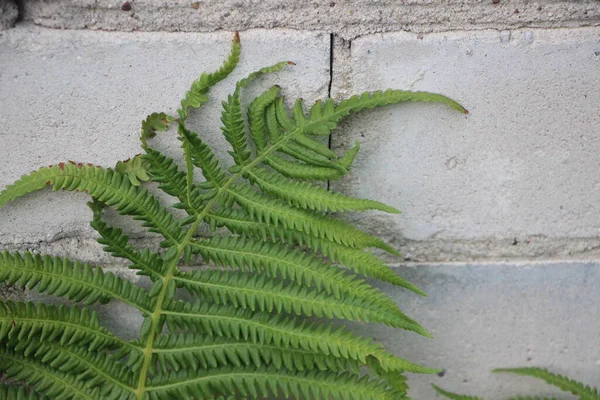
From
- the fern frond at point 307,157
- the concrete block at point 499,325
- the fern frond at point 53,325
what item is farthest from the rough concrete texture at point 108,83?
the concrete block at point 499,325

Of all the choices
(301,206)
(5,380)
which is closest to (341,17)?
(301,206)

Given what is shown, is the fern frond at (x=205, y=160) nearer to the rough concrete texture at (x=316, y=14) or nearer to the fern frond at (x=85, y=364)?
the rough concrete texture at (x=316, y=14)

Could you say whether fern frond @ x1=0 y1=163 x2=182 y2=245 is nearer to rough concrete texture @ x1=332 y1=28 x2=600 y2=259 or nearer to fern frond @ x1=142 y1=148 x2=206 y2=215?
fern frond @ x1=142 y1=148 x2=206 y2=215

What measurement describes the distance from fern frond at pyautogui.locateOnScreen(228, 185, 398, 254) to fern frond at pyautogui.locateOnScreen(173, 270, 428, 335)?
0.13 m

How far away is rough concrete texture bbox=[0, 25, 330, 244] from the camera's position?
128cm

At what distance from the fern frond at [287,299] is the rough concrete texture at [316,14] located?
58 cm

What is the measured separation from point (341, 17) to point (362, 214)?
1.56ft

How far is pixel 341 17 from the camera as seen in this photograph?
51.0 inches

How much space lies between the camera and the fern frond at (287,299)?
1221mm

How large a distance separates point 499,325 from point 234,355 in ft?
2.38

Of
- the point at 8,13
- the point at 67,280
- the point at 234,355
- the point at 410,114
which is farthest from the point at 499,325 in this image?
the point at 8,13

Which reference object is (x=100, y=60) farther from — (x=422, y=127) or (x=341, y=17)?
(x=422, y=127)

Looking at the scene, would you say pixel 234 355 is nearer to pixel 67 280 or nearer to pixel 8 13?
pixel 67 280

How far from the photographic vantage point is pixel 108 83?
1.30 metres
